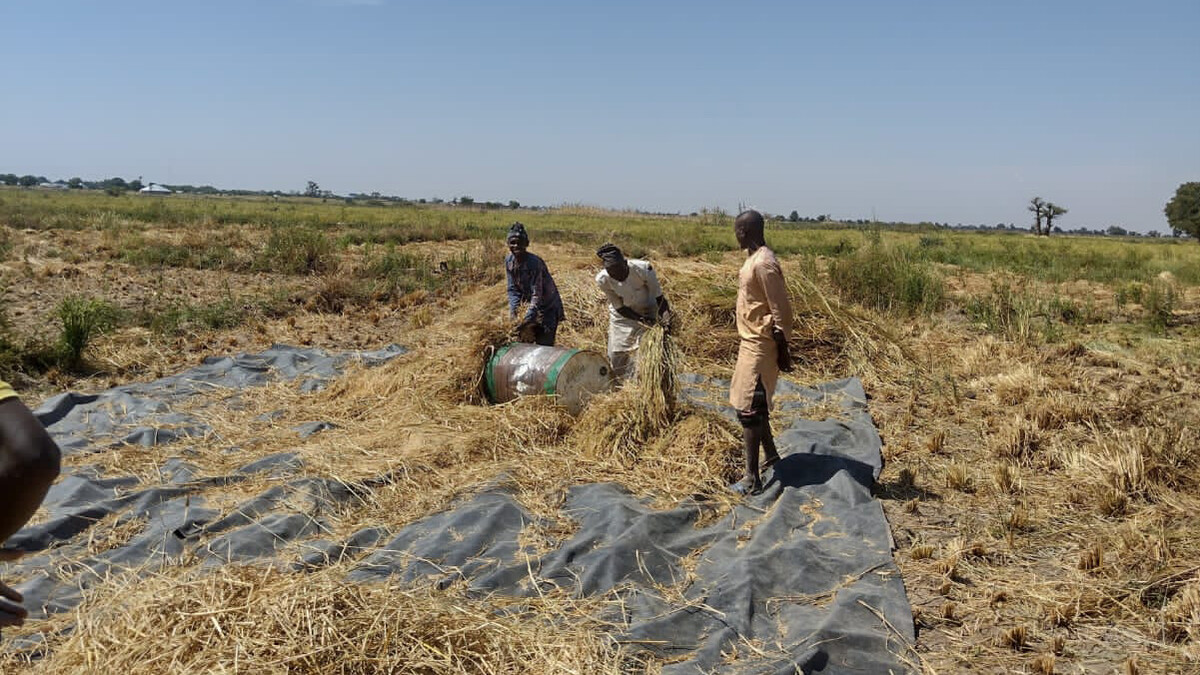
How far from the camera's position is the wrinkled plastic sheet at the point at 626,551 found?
3.28 metres

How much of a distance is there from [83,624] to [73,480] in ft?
8.13

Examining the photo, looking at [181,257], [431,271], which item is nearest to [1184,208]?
[431,271]

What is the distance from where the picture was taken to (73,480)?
15.7 feet

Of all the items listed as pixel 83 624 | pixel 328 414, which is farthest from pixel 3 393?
pixel 328 414

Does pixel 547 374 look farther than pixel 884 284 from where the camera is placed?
No

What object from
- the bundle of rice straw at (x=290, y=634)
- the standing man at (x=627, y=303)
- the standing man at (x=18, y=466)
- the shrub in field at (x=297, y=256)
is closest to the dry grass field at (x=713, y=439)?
the bundle of rice straw at (x=290, y=634)

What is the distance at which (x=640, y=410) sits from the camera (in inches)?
211

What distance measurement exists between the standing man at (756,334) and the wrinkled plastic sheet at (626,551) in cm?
34

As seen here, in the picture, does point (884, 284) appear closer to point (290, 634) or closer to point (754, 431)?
point (754, 431)

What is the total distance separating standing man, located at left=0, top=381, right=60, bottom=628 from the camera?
1.48 m

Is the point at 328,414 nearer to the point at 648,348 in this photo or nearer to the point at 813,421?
the point at 648,348

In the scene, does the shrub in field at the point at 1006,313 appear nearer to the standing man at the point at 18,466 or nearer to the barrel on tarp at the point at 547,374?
the barrel on tarp at the point at 547,374

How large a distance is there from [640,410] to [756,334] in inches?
42.2

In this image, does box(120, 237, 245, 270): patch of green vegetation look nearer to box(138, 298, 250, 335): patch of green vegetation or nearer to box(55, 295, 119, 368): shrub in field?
box(138, 298, 250, 335): patch of green vegetation
